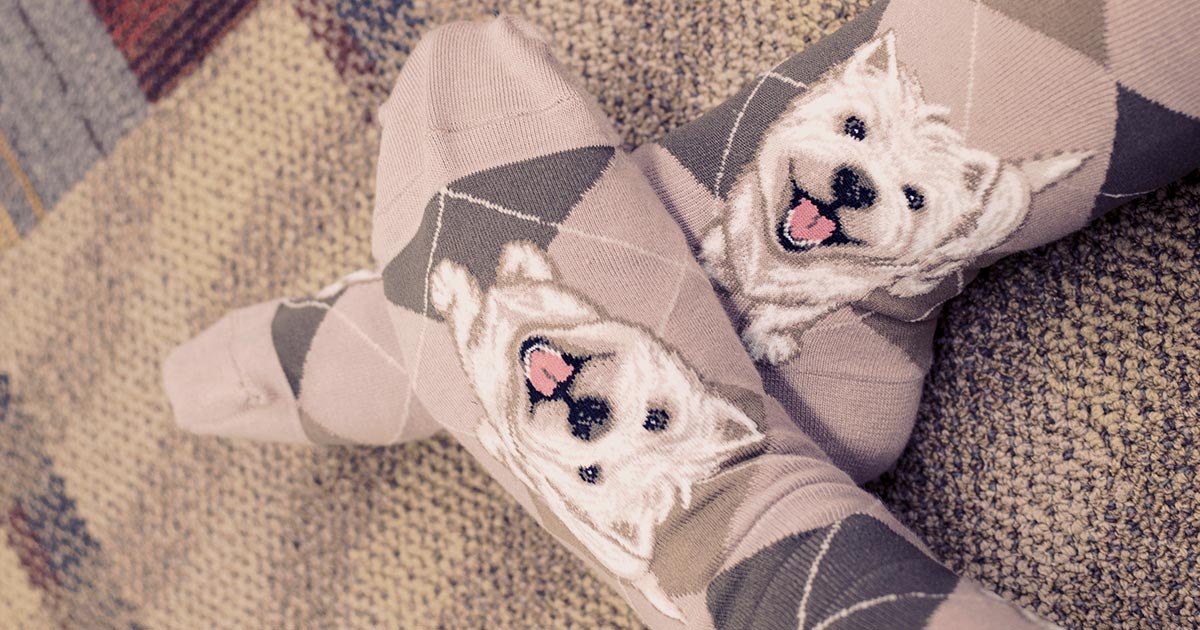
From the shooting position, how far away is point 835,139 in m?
0.45

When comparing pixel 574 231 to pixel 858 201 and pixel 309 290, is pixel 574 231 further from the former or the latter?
pixel 309 290

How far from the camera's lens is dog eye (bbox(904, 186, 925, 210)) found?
442 millimetres

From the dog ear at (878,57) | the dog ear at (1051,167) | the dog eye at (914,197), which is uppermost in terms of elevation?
the dog ear at (878,57)

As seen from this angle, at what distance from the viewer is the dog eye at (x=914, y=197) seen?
A: 1.45 feet

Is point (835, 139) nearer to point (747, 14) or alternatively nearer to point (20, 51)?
point (747, 14)

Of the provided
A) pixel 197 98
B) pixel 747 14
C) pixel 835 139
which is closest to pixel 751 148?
pixel 835 139

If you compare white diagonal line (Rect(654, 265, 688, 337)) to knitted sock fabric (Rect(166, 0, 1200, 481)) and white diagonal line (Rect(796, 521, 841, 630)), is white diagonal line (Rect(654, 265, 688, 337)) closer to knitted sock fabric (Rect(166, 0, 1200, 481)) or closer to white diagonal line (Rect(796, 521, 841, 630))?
knitted sock fabric (Rect(166, 0, 1200, 481))

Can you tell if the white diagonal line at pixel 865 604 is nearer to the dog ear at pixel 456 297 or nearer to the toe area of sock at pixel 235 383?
the dog ear at pixel 456 297

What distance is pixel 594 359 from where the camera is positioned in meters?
0.46

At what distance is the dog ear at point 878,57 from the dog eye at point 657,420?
0.21 m

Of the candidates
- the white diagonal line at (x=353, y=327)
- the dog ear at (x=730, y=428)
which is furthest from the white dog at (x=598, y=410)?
the white diagonal line at (x=353, y=327)

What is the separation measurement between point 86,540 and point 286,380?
0.31 meters

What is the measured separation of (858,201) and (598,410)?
178 millimetres

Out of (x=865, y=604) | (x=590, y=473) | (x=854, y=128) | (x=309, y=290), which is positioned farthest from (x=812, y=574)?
(x=309, y=290)
